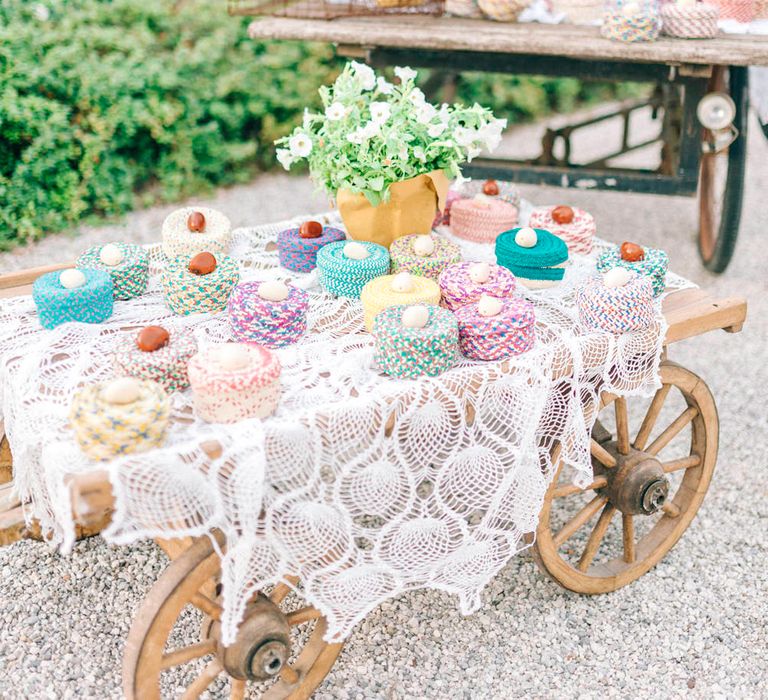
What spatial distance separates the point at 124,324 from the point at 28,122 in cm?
229

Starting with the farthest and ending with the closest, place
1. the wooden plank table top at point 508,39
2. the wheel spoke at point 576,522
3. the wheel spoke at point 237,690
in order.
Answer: the wooden plank table top at point 508,39, the wheel spoke at point 576,522, the wheel spoke at point 237,690

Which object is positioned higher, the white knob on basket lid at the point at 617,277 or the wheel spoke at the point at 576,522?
the white knob on basket lid at the point at 617,277

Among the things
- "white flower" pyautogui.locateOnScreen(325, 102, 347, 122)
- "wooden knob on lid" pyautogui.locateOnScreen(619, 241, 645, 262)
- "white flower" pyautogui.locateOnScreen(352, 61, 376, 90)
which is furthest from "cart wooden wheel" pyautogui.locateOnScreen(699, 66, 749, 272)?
"white flower" pyautogui.locateOnScreen(325, 102, 347, 122)

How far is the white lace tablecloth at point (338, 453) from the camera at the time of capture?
1.19 m

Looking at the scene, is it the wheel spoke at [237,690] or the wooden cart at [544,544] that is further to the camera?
the wheel spoke at [237,690]

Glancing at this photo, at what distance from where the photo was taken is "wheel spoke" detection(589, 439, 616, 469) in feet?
5.59

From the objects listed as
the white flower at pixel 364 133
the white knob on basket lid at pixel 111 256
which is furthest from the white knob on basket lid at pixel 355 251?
the white knob on basket lid at pixel 111 256

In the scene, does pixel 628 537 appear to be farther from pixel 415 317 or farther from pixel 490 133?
pixel 490 133

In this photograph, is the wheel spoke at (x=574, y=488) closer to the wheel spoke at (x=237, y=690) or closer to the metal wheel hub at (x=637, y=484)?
the metal wheel hub at (x=637, y=484)

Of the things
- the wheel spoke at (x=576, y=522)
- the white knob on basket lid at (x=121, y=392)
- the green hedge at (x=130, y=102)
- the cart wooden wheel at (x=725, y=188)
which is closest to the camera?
the white knob on basket lid at (x=121, y=392)

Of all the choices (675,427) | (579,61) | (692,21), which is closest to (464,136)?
(675,427)

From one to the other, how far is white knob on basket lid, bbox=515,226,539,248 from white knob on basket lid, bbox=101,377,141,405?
0.87 meters

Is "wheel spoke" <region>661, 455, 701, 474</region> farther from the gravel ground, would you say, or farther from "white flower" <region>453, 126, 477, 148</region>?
"white flower" <region>453, 126, 477, 148</region>

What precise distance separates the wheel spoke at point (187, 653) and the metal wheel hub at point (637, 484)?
0.88m
